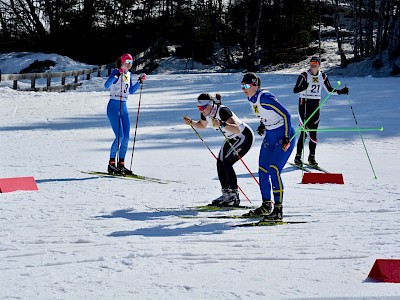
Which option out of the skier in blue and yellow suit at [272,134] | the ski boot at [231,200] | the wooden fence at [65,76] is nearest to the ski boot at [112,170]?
the ski boot at [231,200]

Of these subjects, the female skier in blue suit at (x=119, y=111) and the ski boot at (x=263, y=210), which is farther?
the female skier in blue suit at (x=119, y=111)

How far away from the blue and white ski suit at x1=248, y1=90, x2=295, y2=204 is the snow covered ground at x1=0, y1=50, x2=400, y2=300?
1.80ft

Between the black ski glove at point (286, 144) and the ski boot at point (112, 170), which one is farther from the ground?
the black ski glove at point (286, 144)

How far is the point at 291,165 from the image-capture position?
38.0 feet

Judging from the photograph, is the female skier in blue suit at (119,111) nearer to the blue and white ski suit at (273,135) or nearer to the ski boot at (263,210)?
the ski boot at (263,210)

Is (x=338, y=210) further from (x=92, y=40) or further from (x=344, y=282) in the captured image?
(x=92, y=40)

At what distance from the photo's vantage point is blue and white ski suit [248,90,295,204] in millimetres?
6660

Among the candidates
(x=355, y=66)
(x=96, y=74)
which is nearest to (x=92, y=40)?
(x=96, y=74)

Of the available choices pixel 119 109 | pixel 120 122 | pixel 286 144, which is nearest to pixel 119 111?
pixel 119 109

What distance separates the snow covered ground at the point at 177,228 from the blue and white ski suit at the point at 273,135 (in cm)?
55

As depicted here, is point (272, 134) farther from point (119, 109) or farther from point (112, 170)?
point (112, 170)

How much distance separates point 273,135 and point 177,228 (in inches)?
53.1

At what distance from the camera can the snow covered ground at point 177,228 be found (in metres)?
4.53

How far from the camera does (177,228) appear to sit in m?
6.42
